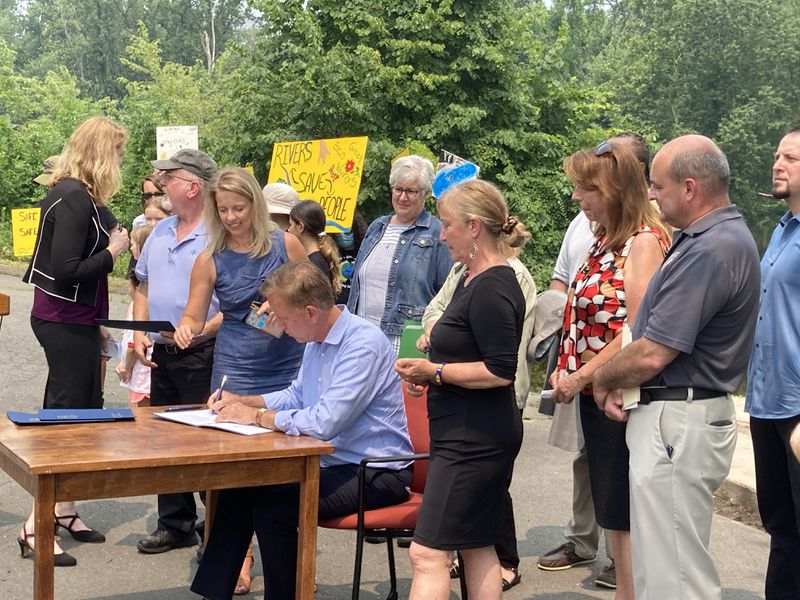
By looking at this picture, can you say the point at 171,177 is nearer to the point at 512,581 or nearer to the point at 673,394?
the point at 512,581

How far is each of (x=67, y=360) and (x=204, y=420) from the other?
1.43 meters

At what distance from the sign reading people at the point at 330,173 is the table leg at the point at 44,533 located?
4.81 metres

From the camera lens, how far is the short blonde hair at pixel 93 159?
5.24 metres

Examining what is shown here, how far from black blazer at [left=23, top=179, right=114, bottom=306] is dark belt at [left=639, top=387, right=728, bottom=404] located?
288 cm

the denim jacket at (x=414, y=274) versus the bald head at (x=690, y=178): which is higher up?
the bald head at (x=690, y=178)

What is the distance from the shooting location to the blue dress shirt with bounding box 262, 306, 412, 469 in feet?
13.0

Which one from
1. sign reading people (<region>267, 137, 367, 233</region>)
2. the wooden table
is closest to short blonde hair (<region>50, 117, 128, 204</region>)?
the wooden table

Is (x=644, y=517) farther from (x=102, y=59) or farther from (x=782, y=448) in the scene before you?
(x=102, y=59)

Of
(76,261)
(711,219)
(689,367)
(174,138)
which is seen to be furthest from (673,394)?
(174,138)

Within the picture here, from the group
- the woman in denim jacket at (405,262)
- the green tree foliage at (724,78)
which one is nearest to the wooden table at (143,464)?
the woman in denim jacket at (405,262)

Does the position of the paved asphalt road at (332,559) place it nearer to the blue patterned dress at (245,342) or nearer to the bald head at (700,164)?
the blue patterned dress at (245,342)

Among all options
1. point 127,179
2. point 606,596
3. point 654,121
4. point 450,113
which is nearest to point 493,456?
point 606,596

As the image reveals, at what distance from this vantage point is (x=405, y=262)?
18.2 ft

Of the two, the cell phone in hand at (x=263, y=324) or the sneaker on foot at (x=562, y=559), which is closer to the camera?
the cell phone in hand at (x=263, y=324)
